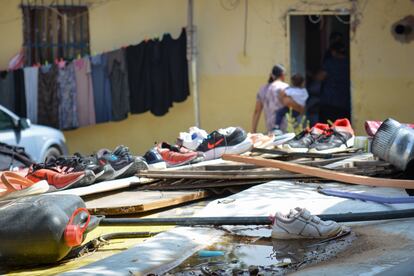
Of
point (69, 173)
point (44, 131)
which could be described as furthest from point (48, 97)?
point (69, 173)

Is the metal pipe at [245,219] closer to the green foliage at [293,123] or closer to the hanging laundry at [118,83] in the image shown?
the green foliage at [293,123]

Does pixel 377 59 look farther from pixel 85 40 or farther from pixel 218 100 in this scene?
Answer: pixel 85 40

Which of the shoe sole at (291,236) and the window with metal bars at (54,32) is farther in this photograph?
the window with metal bars at (54,32)

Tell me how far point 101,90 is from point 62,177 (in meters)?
8.48

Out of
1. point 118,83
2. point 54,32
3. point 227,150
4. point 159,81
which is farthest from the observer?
point 54,32

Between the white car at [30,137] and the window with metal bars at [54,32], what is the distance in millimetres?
2211

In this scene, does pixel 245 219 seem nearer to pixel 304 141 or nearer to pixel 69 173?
pixel 69 173

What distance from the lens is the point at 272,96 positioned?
1223cm

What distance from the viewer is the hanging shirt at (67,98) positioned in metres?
14.3

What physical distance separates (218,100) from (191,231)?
9.33m

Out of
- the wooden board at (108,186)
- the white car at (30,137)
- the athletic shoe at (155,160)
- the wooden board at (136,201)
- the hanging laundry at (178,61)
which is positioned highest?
the hanging laundry at (178,61)

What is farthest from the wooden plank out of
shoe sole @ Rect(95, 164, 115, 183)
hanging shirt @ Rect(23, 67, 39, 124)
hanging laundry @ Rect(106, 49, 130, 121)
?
hanging shirt @ Rect(23, 67, 39, 124)

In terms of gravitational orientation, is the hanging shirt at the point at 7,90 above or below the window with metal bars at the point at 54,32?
below

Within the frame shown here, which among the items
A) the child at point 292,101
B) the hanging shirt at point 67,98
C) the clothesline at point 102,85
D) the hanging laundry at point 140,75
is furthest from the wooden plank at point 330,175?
the hanging shirt at point 67,98
